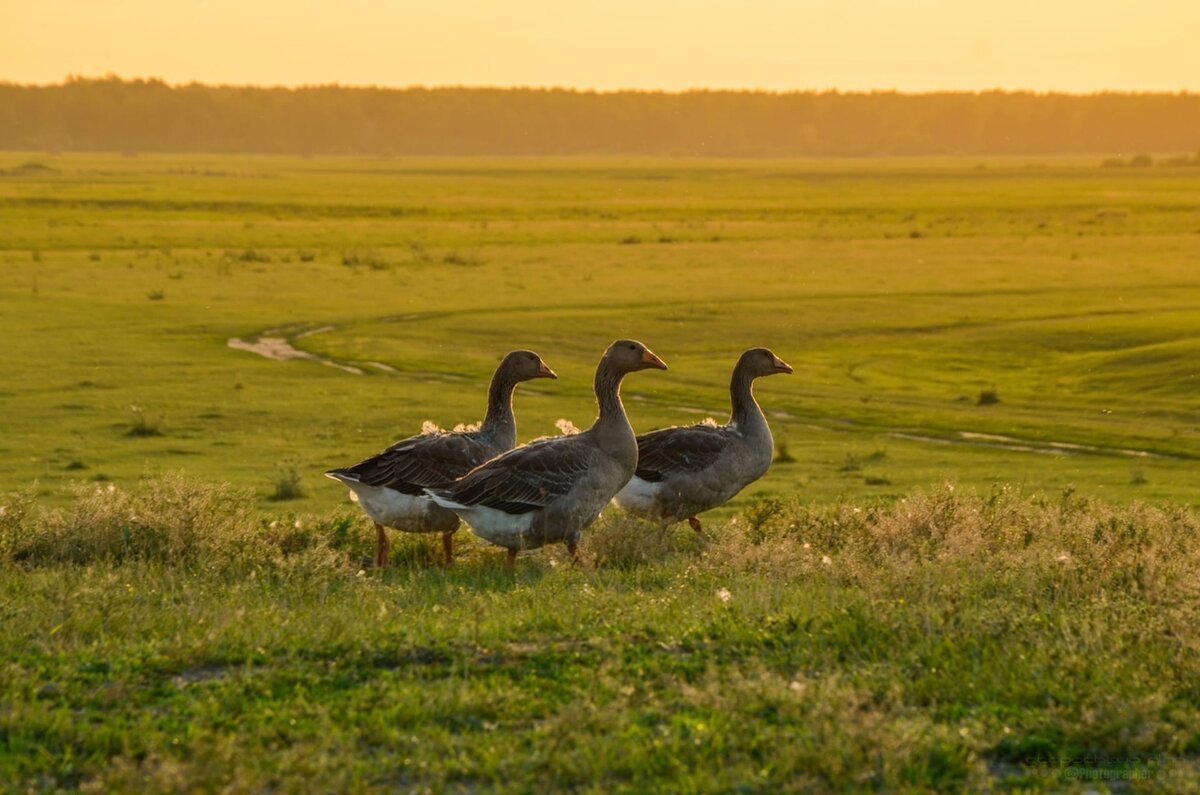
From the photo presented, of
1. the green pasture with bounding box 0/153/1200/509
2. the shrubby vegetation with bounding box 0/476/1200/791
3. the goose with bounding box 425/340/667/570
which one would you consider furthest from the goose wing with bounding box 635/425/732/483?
the green pasture with bounding box 0/153/1200/509

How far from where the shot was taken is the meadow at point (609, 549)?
26.2 feet

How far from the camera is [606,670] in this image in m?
9.01

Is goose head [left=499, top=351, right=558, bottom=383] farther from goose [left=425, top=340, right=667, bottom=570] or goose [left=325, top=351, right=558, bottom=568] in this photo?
goose [left=425, top=340, right=667, bottom=570]

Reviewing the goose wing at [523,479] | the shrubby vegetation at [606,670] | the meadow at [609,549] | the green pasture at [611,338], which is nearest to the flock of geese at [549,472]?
the goose wing at [523,479]

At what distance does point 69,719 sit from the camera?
8086mm

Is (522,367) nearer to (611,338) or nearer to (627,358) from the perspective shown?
(627,358)

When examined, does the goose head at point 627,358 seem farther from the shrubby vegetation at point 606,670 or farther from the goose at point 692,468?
the shrubby vegetation at point 606,670

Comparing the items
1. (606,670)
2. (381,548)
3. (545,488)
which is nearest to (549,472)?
(545,488)

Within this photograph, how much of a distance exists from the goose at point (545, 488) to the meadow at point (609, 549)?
0.41 m

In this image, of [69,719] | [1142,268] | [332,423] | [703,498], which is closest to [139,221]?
[1142,268]

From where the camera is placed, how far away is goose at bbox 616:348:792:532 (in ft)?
50.4

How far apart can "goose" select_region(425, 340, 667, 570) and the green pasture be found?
27.5 ft

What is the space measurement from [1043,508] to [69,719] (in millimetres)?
10853

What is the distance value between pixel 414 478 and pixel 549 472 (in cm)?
134
